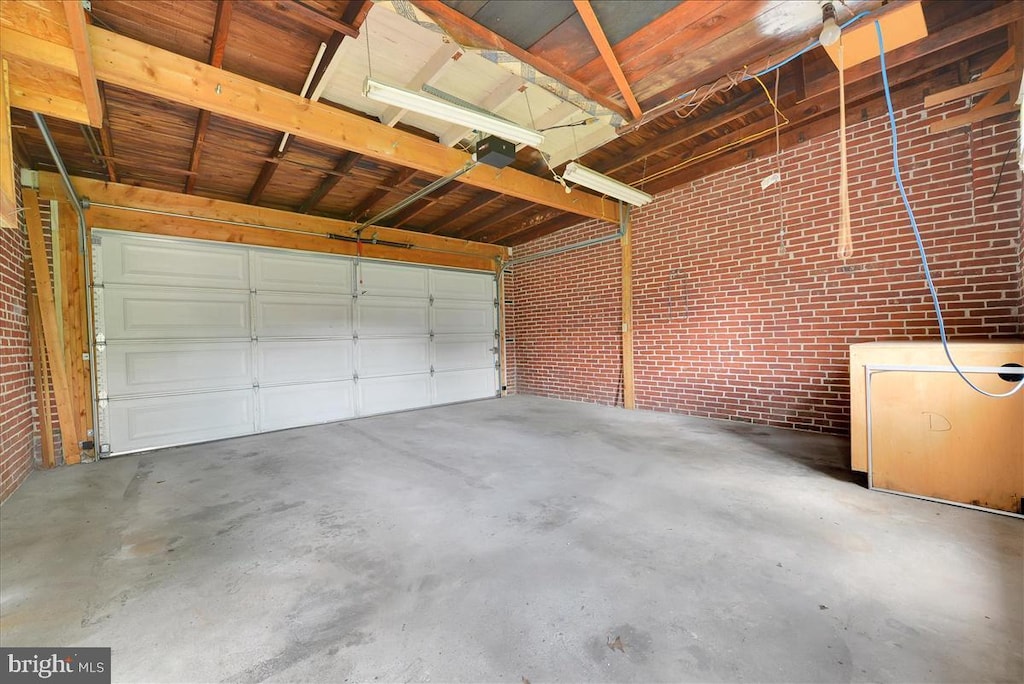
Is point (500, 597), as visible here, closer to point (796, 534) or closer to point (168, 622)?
point (168, 622)

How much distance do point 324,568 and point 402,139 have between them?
3543 millimetres

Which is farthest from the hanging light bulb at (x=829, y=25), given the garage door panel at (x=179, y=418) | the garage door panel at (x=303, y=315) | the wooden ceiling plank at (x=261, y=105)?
the garage door panel at (x=179, y=418)

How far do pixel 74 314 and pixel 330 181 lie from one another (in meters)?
2.96

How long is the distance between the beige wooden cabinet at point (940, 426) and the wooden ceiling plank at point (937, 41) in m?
2.02

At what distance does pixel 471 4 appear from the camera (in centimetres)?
179

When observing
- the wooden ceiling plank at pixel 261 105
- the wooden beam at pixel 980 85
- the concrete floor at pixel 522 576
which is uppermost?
the wooden ceiling plank at pixel 261 105

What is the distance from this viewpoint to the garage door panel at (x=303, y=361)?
5.17 meters

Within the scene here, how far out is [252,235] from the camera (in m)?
5.07

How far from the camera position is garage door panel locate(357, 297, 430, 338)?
19.7 feet

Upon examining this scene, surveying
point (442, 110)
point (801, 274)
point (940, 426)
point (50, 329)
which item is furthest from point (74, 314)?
point (801, 274)

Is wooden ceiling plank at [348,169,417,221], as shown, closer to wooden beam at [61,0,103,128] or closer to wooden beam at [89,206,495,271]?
wooden beam at [89,206,495,271]

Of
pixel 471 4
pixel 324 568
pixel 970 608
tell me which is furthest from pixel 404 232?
pixel 970 608

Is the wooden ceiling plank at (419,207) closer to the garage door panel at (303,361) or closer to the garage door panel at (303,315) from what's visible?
the garage door panel at (303,315)

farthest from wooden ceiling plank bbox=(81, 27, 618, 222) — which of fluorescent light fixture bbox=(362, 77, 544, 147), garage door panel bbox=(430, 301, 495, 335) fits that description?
garage door panel bbox=(430, 301, 495, 335)
